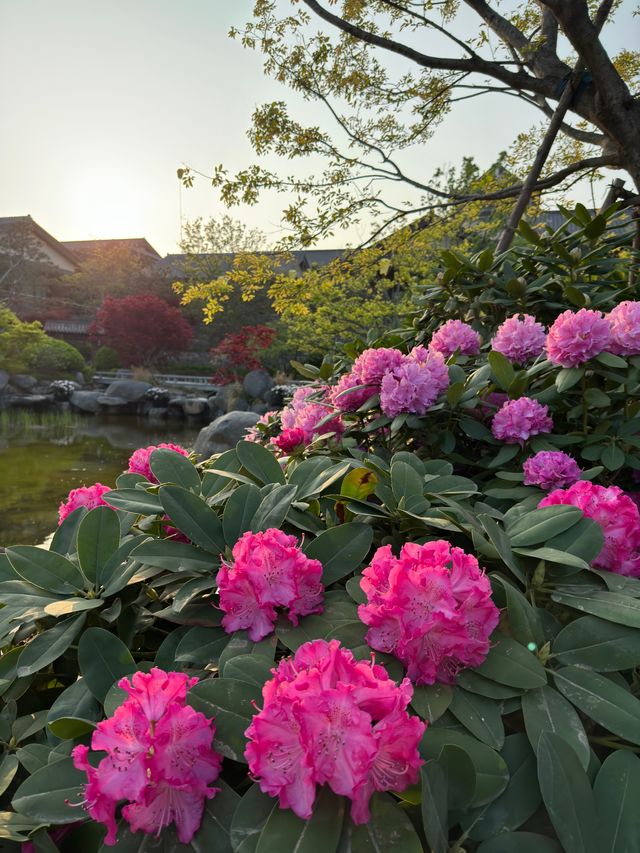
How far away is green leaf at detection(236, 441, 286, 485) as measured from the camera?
0.83m

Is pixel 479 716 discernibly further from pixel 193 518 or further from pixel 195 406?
pixel 195 406

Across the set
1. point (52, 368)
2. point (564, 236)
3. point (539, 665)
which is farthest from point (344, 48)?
point (52, 368)

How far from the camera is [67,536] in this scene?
84cm

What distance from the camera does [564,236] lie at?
5.09 ft

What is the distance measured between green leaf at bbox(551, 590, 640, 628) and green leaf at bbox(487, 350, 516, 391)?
1.83 feet

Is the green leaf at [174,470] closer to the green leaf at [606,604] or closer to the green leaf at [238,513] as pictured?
the green leaf at [238,513]

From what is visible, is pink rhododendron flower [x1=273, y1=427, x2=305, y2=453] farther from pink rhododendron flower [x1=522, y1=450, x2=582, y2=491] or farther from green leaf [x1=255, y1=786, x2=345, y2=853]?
green leaf [x1=255, y1=786, x2=345, y2=853]

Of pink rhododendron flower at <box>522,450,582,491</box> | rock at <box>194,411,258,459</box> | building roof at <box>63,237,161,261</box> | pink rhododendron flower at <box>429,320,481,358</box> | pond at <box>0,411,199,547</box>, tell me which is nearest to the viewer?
pink rhododendron flower at <box>522,450,582,491</box>

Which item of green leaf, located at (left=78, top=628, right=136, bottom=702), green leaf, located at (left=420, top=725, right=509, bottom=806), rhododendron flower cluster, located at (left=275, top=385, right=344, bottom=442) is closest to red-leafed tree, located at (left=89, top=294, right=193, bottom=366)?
rhododendron flower cluster, located at (left=275, top=385, right=344, bottom=442)

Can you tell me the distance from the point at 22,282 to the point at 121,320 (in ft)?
21.8

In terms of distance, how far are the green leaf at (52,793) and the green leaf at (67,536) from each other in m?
0.39

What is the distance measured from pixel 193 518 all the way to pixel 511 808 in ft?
1.52

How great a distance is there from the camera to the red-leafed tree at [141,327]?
15.8 metres

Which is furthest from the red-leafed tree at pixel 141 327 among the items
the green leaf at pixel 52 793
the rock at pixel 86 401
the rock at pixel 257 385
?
the green leaf at pixel 52 793
